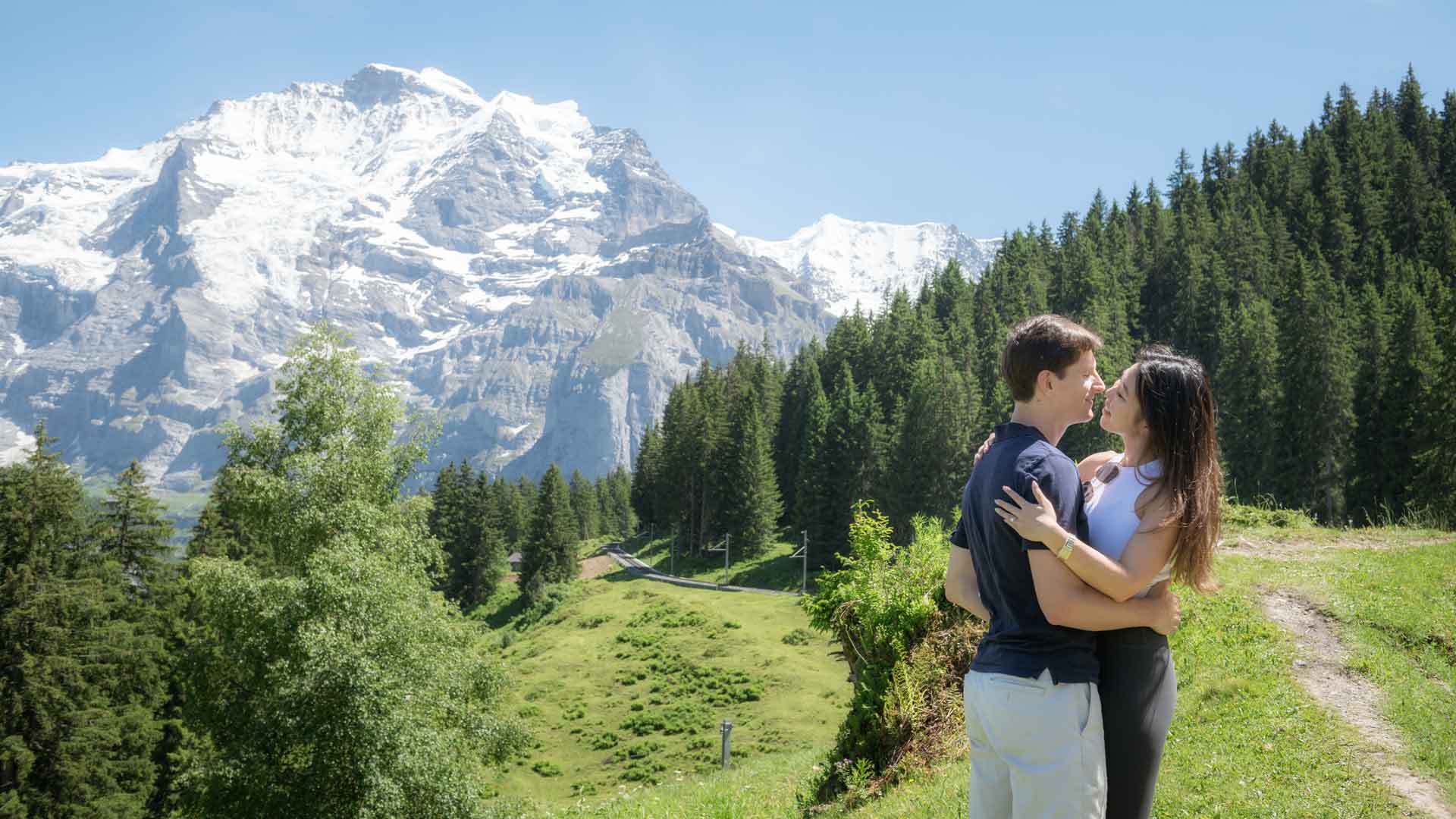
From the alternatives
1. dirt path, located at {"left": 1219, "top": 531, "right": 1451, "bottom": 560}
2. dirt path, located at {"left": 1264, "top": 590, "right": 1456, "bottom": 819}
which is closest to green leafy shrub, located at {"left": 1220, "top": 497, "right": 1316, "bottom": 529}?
dirt path, located at {"left": 1219, "top": 531, "right": 1451, "bottom": 560}

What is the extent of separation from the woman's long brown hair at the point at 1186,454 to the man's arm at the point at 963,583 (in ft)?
2.95

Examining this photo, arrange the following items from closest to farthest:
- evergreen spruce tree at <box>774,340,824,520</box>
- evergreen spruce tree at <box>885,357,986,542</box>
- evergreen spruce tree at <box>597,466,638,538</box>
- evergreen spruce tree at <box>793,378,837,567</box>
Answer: evergreen spruce tree at <box>885,357,986,542</box> → evergreen spruce tree at <box>793,378,837,567</box> → evergreen spruce tree at <box>774,340,824,520</box> → evergreen spruce tree at <box>597,466,638,538</box>

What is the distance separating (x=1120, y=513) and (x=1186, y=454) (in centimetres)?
39

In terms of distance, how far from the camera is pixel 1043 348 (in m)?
3.99

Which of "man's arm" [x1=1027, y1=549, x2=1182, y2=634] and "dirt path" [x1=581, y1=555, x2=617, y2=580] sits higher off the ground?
"man's arm" [x1=1027, y1=549, x2=1182, y2=634]

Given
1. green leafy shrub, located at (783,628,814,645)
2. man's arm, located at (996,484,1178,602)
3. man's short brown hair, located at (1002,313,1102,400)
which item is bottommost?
green leafy shrub, located at (783,628,814,645)

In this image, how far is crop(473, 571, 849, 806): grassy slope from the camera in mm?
33188

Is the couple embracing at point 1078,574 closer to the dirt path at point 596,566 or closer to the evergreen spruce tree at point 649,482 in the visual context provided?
the dirt path at point 596,566

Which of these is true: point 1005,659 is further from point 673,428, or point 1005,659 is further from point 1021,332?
point 673,428

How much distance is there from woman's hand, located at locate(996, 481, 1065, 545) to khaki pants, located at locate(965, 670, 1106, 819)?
1.93 ft

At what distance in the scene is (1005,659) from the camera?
3.75 m

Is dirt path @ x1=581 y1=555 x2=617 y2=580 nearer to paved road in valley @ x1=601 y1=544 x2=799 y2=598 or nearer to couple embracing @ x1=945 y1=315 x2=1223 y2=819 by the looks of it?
paved road in valley @ x1=601 y1=544 x2=799 y2=598

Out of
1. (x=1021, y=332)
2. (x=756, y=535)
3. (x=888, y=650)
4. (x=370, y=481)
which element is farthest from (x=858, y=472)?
(x=1021, y=332)

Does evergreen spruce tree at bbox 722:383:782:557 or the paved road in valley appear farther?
evergreen spruce tree at bbox 722:383:782:557
